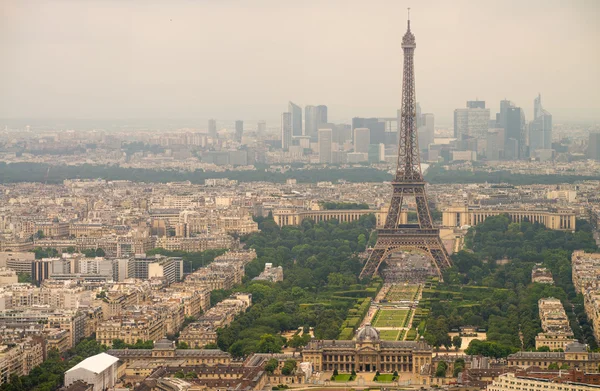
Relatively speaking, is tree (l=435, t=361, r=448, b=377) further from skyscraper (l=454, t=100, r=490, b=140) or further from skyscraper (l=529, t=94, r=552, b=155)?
skyscraper (l=454, t=100, r=490, b=140)

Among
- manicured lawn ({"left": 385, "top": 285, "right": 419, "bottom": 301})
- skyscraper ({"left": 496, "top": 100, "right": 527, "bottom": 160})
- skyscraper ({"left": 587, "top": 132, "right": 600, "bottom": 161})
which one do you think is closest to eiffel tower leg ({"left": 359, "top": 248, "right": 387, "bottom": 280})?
manicured lawn ({"left": 385, "top": 285, "right": 419, "bottom": 301})

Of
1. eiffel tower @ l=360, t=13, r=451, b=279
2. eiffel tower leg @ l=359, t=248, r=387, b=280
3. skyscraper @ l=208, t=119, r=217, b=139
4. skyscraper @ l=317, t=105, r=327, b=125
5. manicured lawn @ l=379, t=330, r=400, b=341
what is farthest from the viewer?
skyscraper @ l=208, t=119, r=217, b=139

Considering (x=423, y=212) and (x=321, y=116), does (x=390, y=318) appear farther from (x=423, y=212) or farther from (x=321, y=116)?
(x=321, y=116)

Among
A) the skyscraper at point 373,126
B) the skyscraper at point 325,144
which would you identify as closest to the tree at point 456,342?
the skyscraper at point 373,126

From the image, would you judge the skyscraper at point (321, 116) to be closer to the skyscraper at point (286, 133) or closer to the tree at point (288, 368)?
the skyscraper at point (286, 133)

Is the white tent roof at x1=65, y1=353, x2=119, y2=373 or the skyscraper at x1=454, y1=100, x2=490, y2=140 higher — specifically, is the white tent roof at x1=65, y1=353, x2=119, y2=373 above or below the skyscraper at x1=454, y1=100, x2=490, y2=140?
below

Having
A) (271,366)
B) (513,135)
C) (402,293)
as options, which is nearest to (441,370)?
(271,366)
